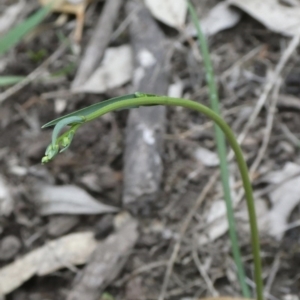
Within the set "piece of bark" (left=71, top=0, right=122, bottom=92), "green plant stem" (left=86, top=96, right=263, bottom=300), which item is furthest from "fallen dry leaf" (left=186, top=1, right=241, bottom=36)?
"green plant stem" (left=86, top=96, right=263, bottom=300)

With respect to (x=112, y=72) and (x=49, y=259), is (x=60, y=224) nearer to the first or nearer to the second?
(x=49, y=259)

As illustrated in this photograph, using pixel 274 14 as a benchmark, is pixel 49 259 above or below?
below

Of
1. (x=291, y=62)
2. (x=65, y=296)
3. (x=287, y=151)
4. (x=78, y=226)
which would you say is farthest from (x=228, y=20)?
(x=65, y=296)

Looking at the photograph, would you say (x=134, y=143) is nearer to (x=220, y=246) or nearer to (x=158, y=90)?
(x=158, y=90)

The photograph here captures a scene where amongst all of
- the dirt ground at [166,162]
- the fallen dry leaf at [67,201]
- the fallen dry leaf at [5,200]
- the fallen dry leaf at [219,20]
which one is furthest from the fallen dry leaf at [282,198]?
the fallen dry leaf at [5,200]

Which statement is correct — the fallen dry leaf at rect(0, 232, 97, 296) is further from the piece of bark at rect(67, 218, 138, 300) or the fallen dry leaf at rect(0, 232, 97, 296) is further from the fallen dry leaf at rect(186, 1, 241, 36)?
the fallen dry leaf at rect(186, 1, 241, 36)

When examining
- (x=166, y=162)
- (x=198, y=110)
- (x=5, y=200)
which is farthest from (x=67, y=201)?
(x=198, y=110)

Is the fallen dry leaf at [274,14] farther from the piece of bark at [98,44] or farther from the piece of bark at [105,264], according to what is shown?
the piece of bark at [105,264]
